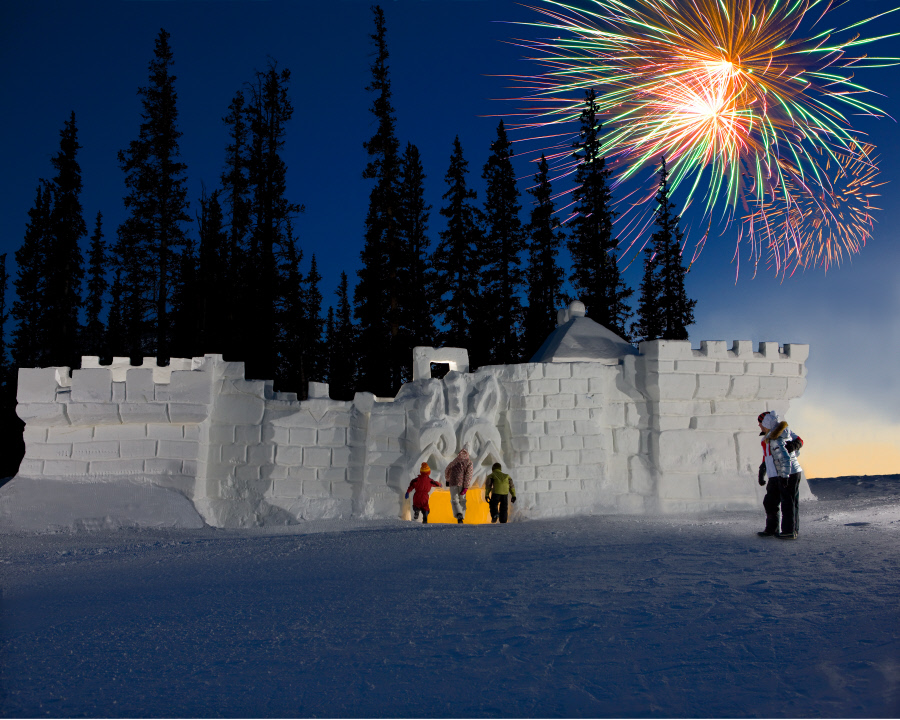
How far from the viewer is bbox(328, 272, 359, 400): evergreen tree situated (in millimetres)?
30934

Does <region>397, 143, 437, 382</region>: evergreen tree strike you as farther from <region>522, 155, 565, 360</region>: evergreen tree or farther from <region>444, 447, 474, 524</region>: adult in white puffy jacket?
<region>444, 447, 474, 524</region>: adult in white puffy jacket

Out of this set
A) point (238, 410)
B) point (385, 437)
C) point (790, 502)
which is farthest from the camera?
point (385, 437)

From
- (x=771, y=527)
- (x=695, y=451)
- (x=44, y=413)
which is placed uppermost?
(x=44, y=413)

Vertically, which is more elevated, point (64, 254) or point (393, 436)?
point (64, 254)

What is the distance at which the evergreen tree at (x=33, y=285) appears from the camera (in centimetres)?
2381

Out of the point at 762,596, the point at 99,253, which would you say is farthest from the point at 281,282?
the point at 762,596

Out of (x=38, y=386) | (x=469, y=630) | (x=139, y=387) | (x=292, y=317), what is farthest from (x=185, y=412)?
(x=292, y=317)

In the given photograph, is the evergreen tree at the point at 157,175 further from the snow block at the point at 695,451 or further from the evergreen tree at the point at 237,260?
the snow block at the point at 695,451

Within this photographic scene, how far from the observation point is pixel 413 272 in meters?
24.9

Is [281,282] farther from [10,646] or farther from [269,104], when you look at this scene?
[10,646]

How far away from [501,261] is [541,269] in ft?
6.20

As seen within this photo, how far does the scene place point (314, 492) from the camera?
11.6 m

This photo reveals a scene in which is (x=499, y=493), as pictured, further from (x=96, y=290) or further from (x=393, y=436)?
(x=96, y=290)

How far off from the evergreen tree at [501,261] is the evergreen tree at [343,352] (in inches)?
240
